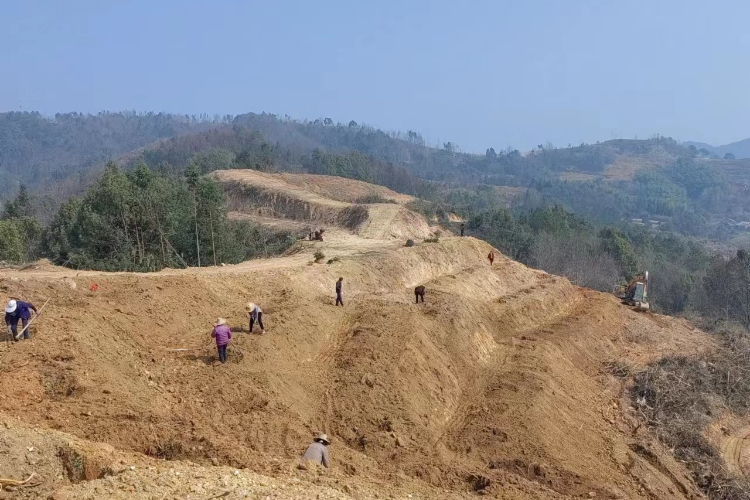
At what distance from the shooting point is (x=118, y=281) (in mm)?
18875

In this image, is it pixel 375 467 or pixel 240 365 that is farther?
pixel 240 365

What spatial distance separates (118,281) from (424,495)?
13176 millimetres

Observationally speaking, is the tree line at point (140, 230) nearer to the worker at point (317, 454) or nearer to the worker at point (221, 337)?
the worker at point (221, 337)

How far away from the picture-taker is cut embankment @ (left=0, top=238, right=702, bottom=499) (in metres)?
11.5

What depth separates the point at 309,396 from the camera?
15.2m

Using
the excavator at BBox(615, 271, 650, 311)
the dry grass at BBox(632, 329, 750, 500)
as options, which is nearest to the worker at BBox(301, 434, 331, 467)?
the dry grass at BBox(632, 329, 750, 500)

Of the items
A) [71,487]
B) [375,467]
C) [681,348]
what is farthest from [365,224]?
[71,487]

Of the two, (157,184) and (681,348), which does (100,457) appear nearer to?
(681,348)

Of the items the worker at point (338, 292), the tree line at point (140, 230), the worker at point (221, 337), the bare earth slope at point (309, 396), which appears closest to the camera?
the bare earth slope at point (309, 396)

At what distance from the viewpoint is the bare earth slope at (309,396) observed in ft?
31.1

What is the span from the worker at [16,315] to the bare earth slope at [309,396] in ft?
1.29

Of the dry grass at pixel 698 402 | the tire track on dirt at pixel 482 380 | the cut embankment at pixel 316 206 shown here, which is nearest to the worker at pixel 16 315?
the tire track on dirt at pixel 482 380

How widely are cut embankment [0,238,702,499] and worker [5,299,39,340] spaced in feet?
1.22

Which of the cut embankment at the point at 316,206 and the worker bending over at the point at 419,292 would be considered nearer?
the worker bending over at the point at 419,292
